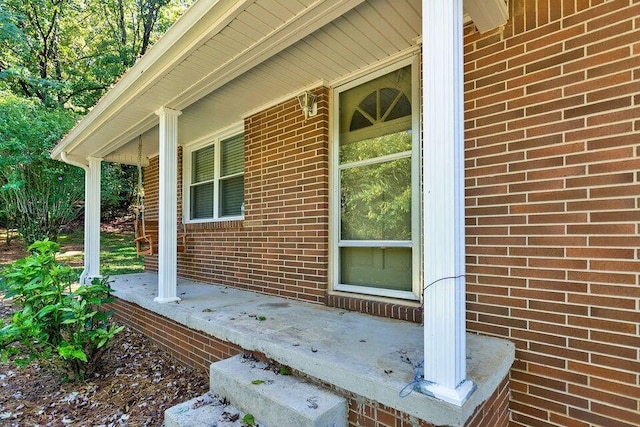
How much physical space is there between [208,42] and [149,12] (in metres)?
13.6

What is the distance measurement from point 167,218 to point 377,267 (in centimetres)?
224

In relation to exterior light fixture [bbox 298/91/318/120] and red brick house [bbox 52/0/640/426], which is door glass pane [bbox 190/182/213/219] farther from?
exterior light fixture [bbox 298/91/318/120]

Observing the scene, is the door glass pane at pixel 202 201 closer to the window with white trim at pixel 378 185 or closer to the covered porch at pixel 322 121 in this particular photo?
the covered porch at pixel 322 121

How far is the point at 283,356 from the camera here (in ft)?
6.91

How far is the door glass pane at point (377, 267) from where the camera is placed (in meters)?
2.88

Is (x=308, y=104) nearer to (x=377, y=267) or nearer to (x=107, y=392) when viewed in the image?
(x=377, y=267)

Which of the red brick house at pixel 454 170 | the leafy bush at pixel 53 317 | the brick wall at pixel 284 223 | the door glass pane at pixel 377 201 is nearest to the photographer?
the red brick house at pixel 454 170

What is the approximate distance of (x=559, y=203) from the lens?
6.38 feet

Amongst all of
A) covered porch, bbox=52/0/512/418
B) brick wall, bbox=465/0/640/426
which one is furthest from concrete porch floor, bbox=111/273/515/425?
brick wall, bbox=465/0/640/426

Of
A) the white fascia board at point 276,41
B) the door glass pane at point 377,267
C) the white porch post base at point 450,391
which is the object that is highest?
the white fascia board at point 276,41

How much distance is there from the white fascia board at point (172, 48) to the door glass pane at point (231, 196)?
1.60 m

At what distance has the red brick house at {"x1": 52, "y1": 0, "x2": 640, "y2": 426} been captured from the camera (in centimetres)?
155

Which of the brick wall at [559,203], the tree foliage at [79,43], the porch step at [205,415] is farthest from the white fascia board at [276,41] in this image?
the tree foliage at [79,43]

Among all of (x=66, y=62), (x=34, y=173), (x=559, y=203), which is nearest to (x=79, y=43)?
(x=66, y=62)
